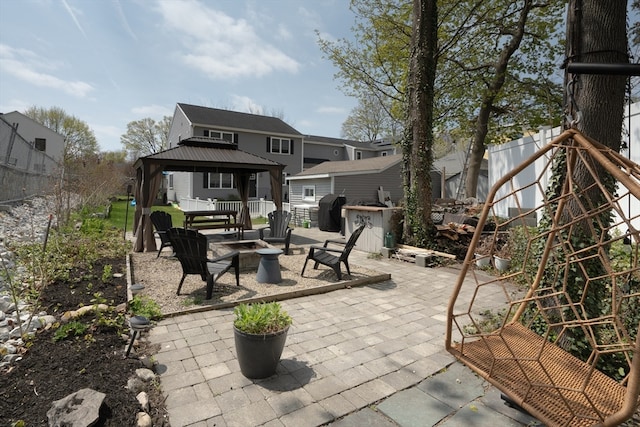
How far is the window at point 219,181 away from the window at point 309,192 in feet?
21.6

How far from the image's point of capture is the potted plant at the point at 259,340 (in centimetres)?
262

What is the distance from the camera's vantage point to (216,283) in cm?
548

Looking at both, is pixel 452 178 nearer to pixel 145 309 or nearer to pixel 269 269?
pixel 269 269

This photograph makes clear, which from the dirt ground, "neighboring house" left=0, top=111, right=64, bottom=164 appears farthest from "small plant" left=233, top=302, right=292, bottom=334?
"neighboring house" left=0, top=111, right=64, bottom=164

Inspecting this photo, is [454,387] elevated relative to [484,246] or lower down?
lower down

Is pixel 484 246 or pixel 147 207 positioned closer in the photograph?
pixel 484 246

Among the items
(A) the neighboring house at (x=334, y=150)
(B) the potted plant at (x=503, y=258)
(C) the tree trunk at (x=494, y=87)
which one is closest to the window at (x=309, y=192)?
(C) the tree trunk at (x=494, y=87)

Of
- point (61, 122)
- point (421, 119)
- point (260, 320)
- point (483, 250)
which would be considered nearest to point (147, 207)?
point (260, 320)

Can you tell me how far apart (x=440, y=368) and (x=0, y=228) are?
9.86m

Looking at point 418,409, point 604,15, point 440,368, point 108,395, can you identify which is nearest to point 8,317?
point 108,395

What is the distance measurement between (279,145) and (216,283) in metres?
20.2

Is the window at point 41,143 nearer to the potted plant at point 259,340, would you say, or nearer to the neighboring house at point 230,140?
the neighboring house at point 230,140

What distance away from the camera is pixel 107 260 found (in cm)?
685

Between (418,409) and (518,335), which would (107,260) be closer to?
(418,409)
